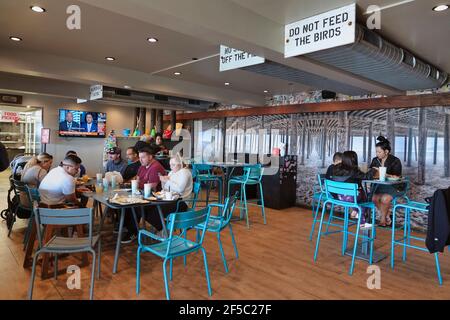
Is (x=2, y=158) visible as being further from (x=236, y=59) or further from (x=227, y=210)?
(x=236, y=59)

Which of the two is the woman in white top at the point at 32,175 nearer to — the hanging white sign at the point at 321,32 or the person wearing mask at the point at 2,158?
→ the person wearing mask at the point at 2,158

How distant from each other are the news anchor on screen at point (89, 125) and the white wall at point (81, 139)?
250mm

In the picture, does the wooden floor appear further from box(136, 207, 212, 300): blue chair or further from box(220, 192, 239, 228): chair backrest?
box(220, 192, 239, 228): chair backrest

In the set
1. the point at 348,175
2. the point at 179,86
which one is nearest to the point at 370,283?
the point at 348,175

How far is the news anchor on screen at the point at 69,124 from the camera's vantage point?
900cm

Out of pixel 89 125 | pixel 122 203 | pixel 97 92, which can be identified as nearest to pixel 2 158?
pixel 122 203

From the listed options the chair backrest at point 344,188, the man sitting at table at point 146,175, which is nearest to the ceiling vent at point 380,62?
the chair backrest at point 344,188

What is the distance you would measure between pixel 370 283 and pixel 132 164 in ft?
11.8

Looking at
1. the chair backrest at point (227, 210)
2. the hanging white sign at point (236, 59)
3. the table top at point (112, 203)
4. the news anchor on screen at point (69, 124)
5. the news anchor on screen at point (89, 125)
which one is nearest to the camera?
the table top at point (112, 203)

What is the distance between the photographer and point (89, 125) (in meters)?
9.59

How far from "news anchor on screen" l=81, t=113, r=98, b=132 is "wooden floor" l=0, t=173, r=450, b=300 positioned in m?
5.73

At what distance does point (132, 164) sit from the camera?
4793 millimetres

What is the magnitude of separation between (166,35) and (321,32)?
1.84 metres

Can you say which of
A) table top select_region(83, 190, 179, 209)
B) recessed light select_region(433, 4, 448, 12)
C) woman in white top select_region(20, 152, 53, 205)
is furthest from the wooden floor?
recessed light select_region(433, 4, 448, 12)
